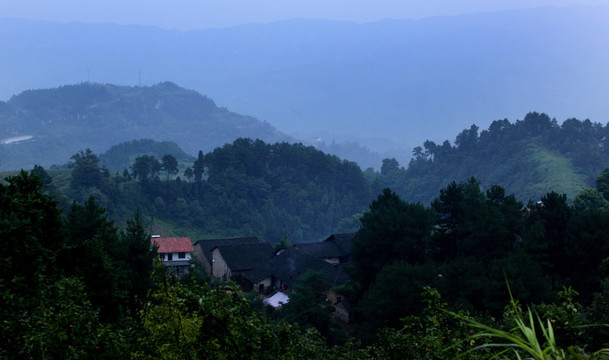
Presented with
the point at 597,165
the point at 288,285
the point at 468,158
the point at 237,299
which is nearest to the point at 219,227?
the point at 288,285

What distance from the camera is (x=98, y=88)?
447 ft

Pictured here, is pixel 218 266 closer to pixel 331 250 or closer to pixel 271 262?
pixel 271 262

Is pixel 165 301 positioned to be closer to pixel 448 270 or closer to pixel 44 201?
pixel 44 201

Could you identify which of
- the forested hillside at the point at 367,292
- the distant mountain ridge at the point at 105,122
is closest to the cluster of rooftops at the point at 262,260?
the forested hillside at the point at 367,292

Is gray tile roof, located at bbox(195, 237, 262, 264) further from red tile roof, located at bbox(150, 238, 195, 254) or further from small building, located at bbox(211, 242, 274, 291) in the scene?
red tile roof, located at bbox(150, 238, 195, 254)

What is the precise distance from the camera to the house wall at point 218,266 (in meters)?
35.5

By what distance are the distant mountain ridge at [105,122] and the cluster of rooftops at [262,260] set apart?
258ft

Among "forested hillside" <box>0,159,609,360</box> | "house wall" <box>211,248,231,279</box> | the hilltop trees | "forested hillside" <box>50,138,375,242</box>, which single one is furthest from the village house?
the hilltop trees

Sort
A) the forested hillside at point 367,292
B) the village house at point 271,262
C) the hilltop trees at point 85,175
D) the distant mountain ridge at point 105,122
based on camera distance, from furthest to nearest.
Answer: the distant mountain ridge at point 105,122
the hilltop trees at point 85,175
the village house at point 271,262
the forested hillside at point 367,292

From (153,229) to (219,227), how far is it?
791cm

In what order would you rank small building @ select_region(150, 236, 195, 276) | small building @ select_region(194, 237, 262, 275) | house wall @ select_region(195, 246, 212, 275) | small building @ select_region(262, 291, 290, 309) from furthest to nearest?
small building @ select_region(194, 237, 262, 275)
house wall @ select_region(195, 246, 212, 275)
small building @ select_region(150, 236, 195, 276)
small building @ select_region(262, 291, 290, 309)

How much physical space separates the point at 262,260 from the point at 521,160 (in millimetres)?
39247

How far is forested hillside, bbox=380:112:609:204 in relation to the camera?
197 ft

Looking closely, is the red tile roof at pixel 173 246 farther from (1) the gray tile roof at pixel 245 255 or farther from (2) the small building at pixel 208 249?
(2) the small building at pixel 208 249
